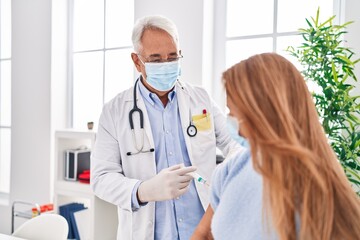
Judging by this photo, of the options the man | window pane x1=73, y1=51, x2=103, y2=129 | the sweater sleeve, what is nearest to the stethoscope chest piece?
the man

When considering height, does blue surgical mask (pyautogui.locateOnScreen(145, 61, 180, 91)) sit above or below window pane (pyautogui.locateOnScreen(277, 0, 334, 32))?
below

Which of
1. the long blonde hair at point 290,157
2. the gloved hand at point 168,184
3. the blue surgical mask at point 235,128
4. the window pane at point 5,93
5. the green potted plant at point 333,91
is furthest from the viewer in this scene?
the window pane at point 5,93

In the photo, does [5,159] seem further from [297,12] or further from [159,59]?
[297,12]

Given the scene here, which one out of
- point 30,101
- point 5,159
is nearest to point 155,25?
point 30,101

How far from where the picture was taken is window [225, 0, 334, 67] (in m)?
2.36

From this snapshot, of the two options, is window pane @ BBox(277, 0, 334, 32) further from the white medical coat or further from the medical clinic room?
the white medical coat

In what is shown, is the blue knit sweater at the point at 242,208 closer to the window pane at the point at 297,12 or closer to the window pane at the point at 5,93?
the window pane at the point at 297,12

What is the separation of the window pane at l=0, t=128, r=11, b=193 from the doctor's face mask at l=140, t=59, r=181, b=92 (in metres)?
3.01

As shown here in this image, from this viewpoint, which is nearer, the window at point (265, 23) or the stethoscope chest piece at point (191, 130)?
the stethoscope chest piece at point (191, 130)

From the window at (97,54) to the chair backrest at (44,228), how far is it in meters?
1.42

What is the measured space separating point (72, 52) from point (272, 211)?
126 inches

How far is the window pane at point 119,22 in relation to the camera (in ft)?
10.3

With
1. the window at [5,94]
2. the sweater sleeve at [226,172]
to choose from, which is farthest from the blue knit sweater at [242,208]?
the window at [5,94]

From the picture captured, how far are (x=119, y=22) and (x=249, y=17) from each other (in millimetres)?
1225
